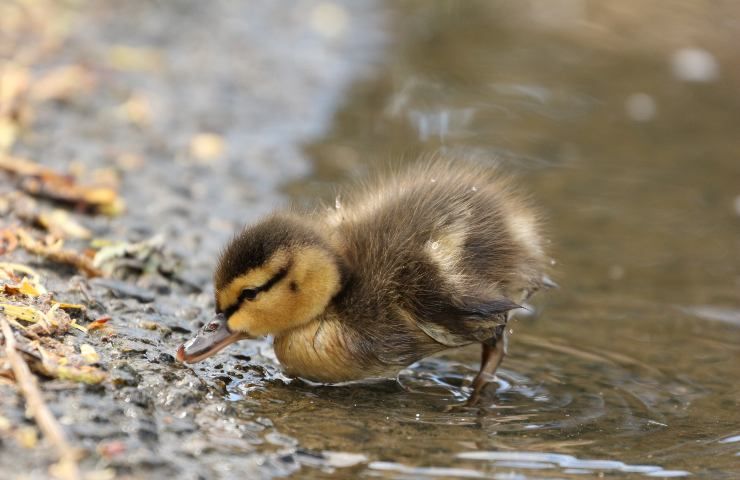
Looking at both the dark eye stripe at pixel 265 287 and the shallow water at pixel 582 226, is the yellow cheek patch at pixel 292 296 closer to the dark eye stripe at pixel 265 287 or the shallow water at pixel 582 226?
the dark eye stripe at pixel 265 287

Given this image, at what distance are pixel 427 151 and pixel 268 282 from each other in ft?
9.69

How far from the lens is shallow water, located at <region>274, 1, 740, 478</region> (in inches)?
154

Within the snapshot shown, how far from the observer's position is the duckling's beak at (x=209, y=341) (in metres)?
4.11

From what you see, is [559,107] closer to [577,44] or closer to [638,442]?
[577,44]

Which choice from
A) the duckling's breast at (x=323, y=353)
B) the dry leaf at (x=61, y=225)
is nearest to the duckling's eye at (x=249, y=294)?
the duckling's breast at (x=323, y=353)

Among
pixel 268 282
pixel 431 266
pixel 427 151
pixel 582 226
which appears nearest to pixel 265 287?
pixel 268 282

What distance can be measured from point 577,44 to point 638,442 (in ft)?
23.3

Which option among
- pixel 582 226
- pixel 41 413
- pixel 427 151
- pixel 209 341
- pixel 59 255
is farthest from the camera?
pixel 427 151

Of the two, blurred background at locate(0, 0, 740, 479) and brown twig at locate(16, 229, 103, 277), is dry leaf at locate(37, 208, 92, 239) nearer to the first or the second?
blurred background at locate(0, 0, 740, 479)

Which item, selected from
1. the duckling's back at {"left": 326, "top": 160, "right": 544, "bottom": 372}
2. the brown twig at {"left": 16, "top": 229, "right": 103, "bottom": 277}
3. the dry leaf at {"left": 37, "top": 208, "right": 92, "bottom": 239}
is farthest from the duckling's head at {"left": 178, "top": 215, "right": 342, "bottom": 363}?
the dry leaf at {"left": 37, "top": 208, "right": 92, "bottom": 239}

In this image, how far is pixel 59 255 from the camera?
4.80 meters

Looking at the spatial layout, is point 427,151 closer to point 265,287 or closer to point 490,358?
point 490,358

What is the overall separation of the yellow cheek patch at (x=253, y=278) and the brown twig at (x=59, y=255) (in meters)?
0.91

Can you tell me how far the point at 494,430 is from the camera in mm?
4004
